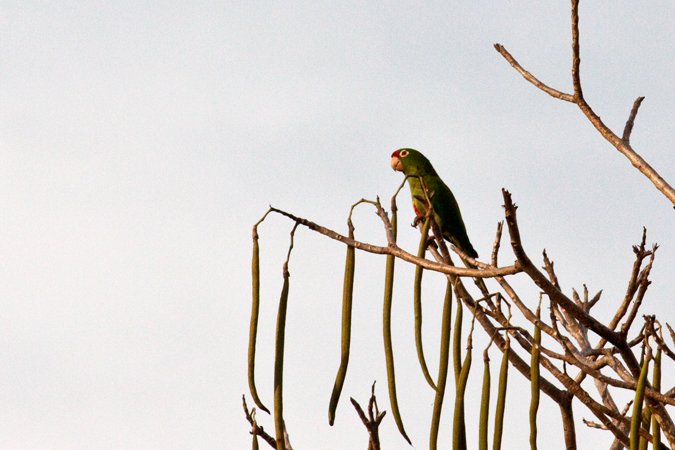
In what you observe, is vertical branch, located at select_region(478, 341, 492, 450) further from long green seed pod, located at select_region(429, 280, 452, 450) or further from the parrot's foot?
the parrot's foot

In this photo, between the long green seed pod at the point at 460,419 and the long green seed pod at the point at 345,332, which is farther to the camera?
the long green seed pod at the point at 345,332

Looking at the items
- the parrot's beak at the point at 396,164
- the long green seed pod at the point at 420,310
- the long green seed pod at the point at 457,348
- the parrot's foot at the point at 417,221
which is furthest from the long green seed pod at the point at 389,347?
the parrot's beak at the point at 396,164

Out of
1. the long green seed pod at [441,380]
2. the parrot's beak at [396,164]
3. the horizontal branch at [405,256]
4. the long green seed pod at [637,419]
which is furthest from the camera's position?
the parrot's beak at [396,164]

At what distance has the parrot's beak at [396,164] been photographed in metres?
8.49

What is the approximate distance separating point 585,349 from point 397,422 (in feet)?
9.76

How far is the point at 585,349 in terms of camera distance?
5.03m

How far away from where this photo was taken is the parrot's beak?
27.9ft

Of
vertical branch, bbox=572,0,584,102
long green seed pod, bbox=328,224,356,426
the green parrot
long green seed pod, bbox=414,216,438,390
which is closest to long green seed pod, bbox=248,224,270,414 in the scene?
long green seed pod, bbox=328,224,356,426

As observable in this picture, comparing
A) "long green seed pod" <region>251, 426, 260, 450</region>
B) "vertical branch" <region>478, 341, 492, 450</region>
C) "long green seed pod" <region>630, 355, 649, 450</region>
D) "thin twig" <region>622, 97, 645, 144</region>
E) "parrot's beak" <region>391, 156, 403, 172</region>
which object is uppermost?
"parrot's beak" <region>391, 156, 403, 172</region>

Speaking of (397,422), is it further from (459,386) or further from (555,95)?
(555,95)

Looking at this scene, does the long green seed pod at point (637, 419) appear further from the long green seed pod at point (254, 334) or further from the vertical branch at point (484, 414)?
the long green seed pod at point (254, 334)

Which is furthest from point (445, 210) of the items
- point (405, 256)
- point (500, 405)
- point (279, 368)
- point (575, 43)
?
point (500, 405)

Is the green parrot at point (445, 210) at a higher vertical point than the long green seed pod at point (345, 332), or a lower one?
higher

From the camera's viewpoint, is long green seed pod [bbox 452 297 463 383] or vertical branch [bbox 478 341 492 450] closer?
vertical branch [bbox 478 341 492 450]
